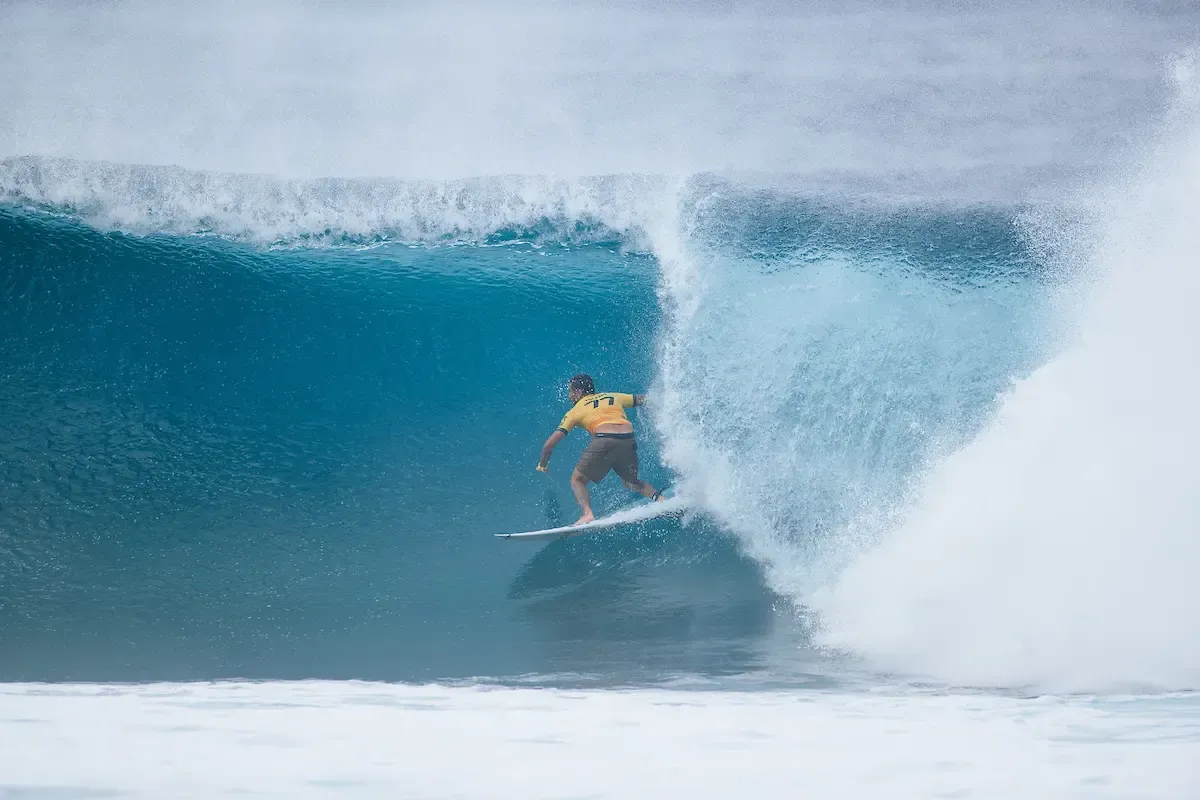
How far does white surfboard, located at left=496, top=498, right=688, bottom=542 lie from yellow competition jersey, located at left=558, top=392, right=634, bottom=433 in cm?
55

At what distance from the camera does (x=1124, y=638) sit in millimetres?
4082

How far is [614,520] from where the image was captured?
556 centimetres

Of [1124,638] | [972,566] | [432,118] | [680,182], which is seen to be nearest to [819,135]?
[680,182]

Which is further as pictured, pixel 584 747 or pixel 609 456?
pixel 609 456

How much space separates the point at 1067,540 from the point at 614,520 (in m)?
2.39

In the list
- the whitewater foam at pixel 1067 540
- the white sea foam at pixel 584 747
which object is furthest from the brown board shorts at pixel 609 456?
the white sea foam at pixel 584 747

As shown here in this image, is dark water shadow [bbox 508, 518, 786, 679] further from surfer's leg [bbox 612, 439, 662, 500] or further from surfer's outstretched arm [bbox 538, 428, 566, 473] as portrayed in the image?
surfer's outstretched arm [bbox 538, 428, 566, 473]

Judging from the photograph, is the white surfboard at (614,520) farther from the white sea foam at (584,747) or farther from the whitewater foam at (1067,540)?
the white sea foam at (584,747)

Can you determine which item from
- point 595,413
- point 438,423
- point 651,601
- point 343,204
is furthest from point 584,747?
point 343,204

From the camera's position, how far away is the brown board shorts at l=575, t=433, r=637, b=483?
5.48 meters

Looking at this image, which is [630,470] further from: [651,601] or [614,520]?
[651,601]

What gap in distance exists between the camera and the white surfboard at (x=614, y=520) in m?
5.45

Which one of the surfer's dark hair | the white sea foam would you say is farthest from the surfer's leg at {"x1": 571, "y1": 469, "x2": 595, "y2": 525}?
the white sea foam

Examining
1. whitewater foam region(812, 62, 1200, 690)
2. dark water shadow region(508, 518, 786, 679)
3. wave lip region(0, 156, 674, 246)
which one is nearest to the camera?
whitewater foam region(812, 62, 1200, 690)
